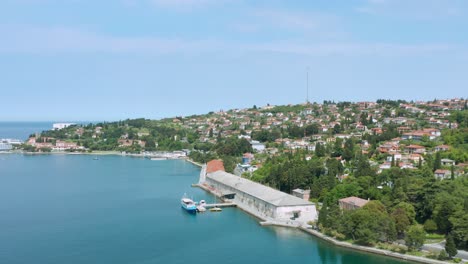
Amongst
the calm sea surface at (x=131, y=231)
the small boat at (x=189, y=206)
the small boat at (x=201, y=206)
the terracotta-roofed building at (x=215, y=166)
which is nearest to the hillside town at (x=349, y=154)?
the terracotta-roofed building at (x=215, y=166)

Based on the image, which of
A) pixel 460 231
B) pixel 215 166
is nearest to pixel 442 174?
pixel 460 231

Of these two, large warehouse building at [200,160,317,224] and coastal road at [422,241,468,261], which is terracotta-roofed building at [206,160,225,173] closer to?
large warehouse building at [200,160,317,224]

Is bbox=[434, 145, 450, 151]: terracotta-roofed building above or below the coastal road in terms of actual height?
above

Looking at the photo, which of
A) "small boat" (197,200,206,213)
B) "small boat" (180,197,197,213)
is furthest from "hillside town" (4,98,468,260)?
"small boat" (180,197,197,213)

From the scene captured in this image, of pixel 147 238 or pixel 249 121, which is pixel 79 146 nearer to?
pixel 249 121

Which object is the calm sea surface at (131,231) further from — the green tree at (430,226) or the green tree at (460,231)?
the green tree at (430,226)

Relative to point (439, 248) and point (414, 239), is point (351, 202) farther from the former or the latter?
point (439, 248)
